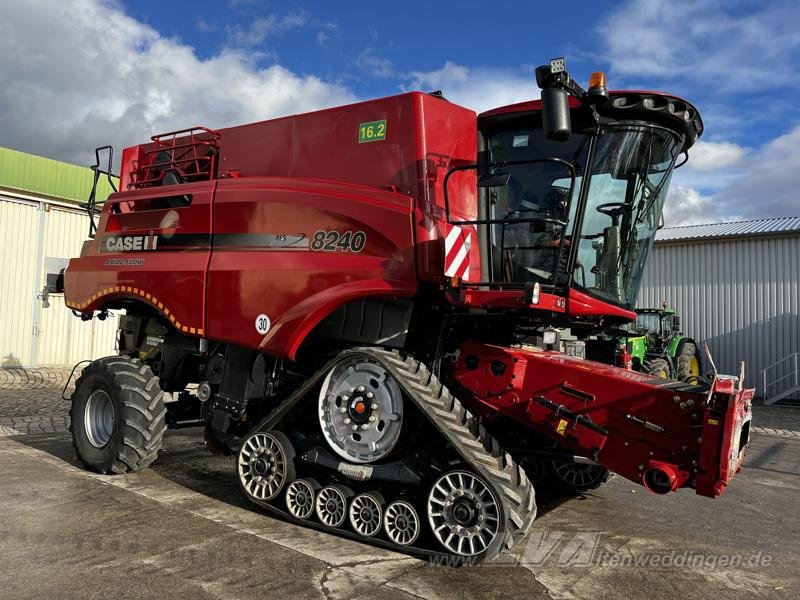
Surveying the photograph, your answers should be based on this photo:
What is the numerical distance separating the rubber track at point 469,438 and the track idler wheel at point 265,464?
603 mm

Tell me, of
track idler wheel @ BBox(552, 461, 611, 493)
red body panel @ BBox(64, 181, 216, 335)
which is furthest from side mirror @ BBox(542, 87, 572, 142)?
track idler wheel @ BBox(552, 461, 611, 493)

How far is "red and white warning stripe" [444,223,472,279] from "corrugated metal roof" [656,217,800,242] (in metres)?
14.5

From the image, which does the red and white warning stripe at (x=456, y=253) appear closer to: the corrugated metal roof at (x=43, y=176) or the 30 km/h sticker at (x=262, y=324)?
the 30 km/h sticker at (x=262, y=324)

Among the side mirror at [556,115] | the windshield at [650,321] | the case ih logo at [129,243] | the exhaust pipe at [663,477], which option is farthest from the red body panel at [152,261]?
the windshield at [650,321]

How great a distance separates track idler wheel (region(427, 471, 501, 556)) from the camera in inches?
163

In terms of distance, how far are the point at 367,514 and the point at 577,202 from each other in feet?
8.91

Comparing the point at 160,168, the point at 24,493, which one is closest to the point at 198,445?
the point at 24,493

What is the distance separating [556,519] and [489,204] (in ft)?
8.72

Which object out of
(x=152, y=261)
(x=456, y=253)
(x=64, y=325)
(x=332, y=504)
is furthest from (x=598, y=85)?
(x=64, y=325)

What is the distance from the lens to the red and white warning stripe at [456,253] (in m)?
4.62

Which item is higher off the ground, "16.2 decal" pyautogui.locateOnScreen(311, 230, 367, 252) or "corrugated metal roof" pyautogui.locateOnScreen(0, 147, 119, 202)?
"corrugated metal roof" pyautogui.locateOnScreen(0, 147, 119, 202)

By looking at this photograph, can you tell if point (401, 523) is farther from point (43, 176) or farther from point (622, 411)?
point (43, 176)

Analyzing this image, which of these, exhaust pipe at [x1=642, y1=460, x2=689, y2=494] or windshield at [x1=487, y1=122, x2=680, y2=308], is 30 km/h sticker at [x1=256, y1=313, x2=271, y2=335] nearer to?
windshield at [x1=487, y1=122, x2=680, y2=308]

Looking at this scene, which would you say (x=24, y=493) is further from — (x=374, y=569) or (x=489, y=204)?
(x=489, y=204)
